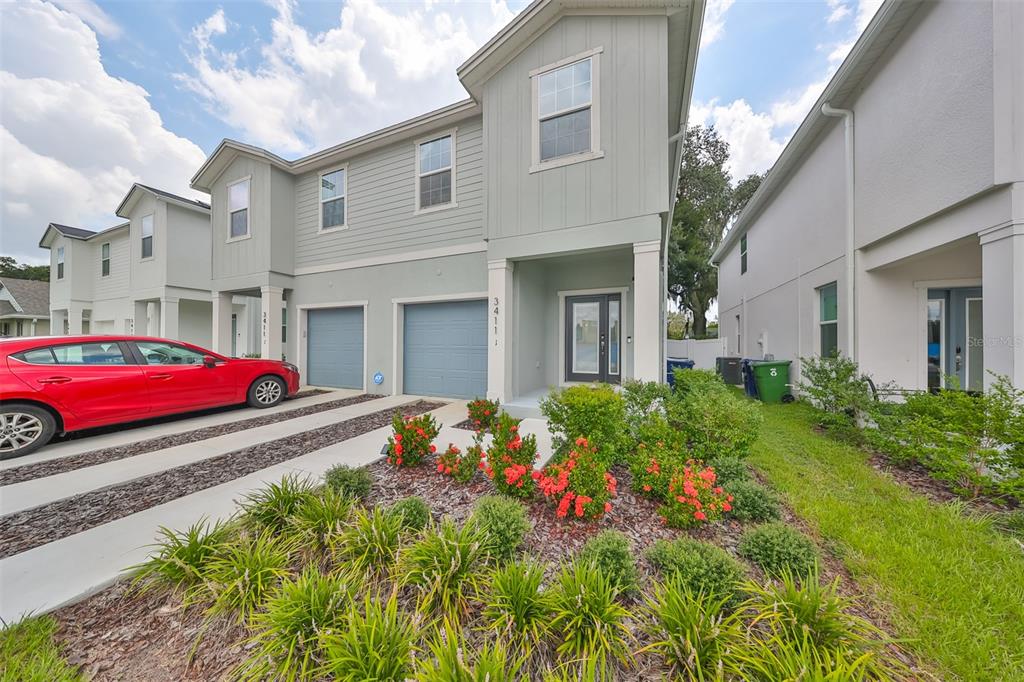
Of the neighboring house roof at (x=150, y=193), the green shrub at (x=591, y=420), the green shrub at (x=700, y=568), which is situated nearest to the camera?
the green shrub at (x=700, y=568)

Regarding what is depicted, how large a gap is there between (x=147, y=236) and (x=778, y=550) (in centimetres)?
1788

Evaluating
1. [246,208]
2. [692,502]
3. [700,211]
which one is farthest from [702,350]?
[246,208]

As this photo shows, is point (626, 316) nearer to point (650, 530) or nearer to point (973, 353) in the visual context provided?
point (650, 530)

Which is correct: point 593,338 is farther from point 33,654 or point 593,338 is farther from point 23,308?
point 23,308

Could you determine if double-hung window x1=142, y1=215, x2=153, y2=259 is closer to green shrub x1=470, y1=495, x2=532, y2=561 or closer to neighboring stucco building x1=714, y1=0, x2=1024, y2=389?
green shrub x1=470, y1=495, x2=532, y2=561

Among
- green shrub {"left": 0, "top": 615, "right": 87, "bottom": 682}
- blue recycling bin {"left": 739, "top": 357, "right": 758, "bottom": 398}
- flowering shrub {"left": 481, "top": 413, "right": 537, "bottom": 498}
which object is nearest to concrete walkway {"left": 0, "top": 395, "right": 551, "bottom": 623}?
green shrub {"left": 0, "top": 615, "right": 87, "bottom": 682}

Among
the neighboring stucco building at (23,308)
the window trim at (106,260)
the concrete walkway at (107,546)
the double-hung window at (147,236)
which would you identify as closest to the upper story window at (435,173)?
the concrete walkway at (107,546)

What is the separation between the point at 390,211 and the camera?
7949 mm

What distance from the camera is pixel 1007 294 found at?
11.6ft

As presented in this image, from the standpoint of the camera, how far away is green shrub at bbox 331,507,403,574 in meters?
2.13

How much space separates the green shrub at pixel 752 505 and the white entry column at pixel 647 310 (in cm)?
230

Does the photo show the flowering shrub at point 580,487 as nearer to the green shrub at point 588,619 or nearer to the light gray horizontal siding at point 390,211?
the green shrub at point 588,619

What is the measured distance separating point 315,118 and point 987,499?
14.9 meters

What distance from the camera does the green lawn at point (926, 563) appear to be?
172cm
